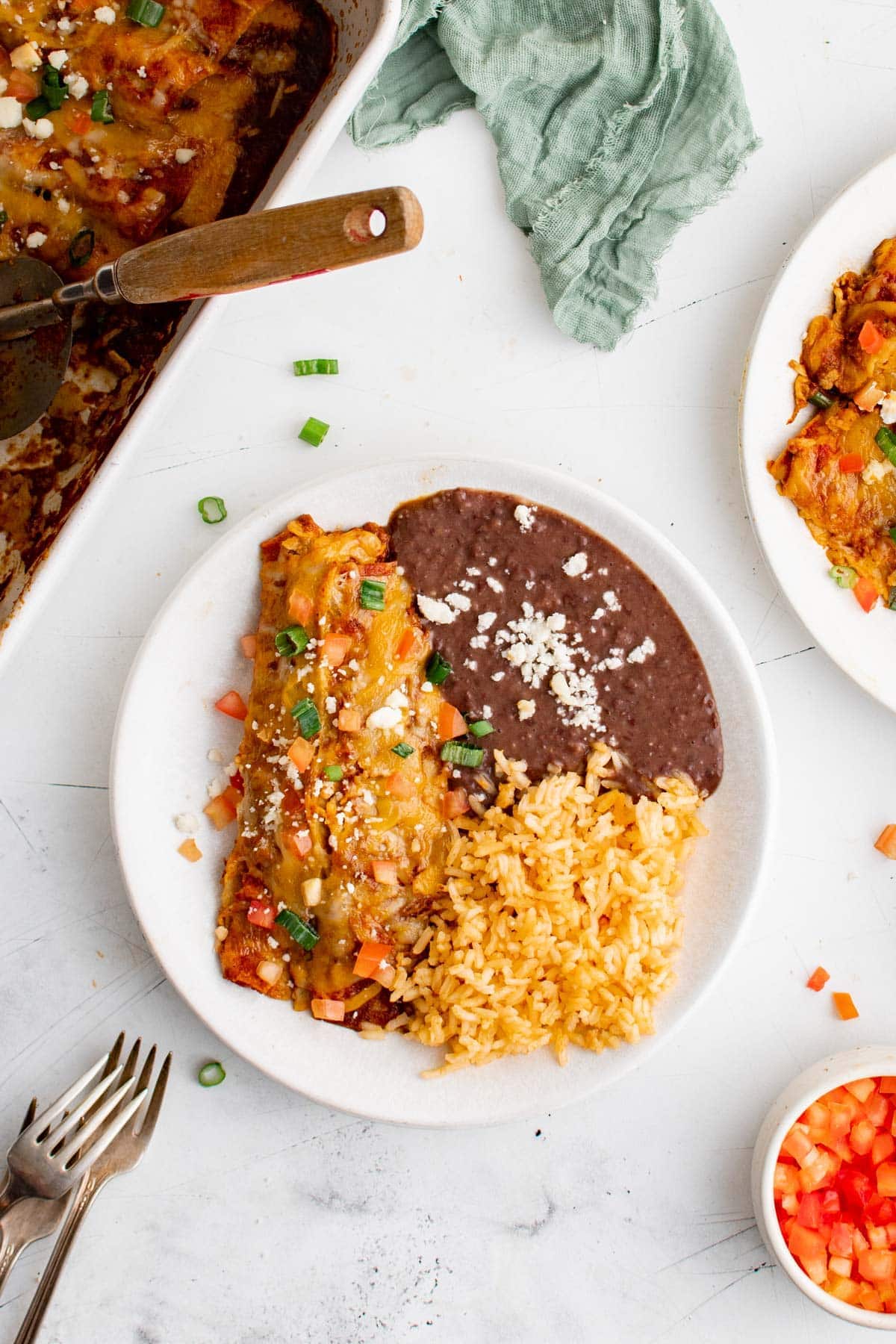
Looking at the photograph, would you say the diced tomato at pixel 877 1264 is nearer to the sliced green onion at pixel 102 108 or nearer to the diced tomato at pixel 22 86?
the sliced green onion at pixel 102 108

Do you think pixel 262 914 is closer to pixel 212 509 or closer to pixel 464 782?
pixel 464 782

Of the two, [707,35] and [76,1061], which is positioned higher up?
[707,35]

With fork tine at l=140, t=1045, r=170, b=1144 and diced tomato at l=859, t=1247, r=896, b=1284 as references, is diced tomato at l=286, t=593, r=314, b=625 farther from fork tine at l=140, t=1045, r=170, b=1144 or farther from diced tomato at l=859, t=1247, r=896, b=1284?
diced tomato at l=859, t=1247, r=896, b=1284

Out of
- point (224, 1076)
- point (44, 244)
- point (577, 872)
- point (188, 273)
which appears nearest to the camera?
point (188, 273)

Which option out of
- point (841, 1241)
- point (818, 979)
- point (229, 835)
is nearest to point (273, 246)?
point (229, 835)

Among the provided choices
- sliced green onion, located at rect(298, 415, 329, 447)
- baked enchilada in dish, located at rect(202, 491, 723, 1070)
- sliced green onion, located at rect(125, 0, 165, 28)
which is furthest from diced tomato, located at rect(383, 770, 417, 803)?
sliced green onion, located at rect(125, 0, 165, 28)

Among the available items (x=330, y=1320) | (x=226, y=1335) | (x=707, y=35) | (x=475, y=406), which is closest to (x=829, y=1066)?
(x=330, y=1320)

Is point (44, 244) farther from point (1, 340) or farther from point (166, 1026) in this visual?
point (166, 1026)
